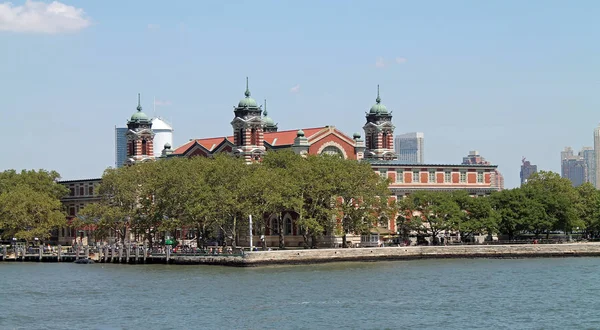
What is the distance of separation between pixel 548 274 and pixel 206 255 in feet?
114

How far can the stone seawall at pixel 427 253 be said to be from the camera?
351 ft

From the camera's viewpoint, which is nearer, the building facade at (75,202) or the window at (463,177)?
the window at (463,177)

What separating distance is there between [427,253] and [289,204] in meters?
15.2

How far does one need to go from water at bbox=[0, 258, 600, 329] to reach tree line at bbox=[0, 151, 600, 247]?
34.9ft

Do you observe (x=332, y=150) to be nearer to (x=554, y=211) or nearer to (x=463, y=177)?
(x=463, y=177)

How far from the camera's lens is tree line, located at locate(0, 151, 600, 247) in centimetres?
11462

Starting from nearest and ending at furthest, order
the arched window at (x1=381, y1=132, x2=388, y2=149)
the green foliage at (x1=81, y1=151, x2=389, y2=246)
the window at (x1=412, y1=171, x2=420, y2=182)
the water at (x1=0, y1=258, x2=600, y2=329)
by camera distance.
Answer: the water at (x1=0, y1=258, x2=600, y2=329)
the green foliage at (x1=81, y1=151, x2=389, y2=246)
the window at (x1=412, y1=171, x2=420, y2=182)
the arched window at (x1=381, y1=132, x2=388, y2=149)

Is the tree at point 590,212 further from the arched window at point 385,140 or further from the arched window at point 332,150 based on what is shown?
the arched window at point 332,150

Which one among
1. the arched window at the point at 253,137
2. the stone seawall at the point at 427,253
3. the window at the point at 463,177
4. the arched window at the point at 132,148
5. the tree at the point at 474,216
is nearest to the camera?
the stone seawall at the point at 427,253

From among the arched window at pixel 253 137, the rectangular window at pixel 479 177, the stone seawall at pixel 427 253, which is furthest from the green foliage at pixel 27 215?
the rectangular window at pixel 479 177

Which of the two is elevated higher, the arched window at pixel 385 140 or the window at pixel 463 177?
the arched window at pixel 385 140

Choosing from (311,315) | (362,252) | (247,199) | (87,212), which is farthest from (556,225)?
(311,315)

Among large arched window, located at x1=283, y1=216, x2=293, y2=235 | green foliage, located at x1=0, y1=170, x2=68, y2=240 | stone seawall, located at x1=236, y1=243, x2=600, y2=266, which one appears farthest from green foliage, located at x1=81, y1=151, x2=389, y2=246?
green foliage, located at x1=0, y1=170, x2=68, y2=240

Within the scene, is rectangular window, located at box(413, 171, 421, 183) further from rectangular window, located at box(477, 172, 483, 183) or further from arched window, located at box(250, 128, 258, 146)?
arched window, located at box(250, 128, 258, 146)
